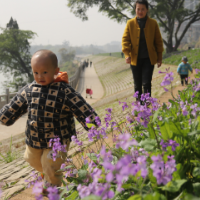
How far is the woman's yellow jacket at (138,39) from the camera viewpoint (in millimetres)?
4027

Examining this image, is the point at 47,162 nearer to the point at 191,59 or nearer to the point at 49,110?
the point at 49,110

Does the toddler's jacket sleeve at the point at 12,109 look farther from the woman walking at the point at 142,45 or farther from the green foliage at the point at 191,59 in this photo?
the green foliage at the point at 191,59

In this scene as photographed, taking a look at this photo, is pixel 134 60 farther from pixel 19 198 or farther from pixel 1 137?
pixel 1 137

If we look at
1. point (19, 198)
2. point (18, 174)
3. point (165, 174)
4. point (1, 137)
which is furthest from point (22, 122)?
point (165, 174)

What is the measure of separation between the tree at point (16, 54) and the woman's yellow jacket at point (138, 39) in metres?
38.8

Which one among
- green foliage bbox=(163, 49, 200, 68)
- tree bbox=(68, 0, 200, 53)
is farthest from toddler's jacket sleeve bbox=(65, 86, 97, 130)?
tree bbox=(68, 0, 200, 53)

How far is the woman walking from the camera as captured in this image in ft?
13.2

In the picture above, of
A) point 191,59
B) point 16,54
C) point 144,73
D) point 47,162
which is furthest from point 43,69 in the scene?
point 16,54

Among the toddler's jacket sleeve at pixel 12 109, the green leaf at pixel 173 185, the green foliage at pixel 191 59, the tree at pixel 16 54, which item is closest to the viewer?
the green leaf at pixel 173 185

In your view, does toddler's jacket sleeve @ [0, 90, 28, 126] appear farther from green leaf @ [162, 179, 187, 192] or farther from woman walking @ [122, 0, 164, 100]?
woman walking @ [122, 0, 164, 100]

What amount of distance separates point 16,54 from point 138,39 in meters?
39.9

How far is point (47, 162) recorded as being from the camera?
7.72 ft

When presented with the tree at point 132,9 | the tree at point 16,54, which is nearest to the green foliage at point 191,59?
the tree at point 132,9

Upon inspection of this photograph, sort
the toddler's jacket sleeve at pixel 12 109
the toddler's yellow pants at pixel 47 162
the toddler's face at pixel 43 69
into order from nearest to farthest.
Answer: the toddler's face at pixel 43 69 → the toddler's yellow pants at pixel 47 162 → the toddler's jacket sleeve at pixel 12 109
